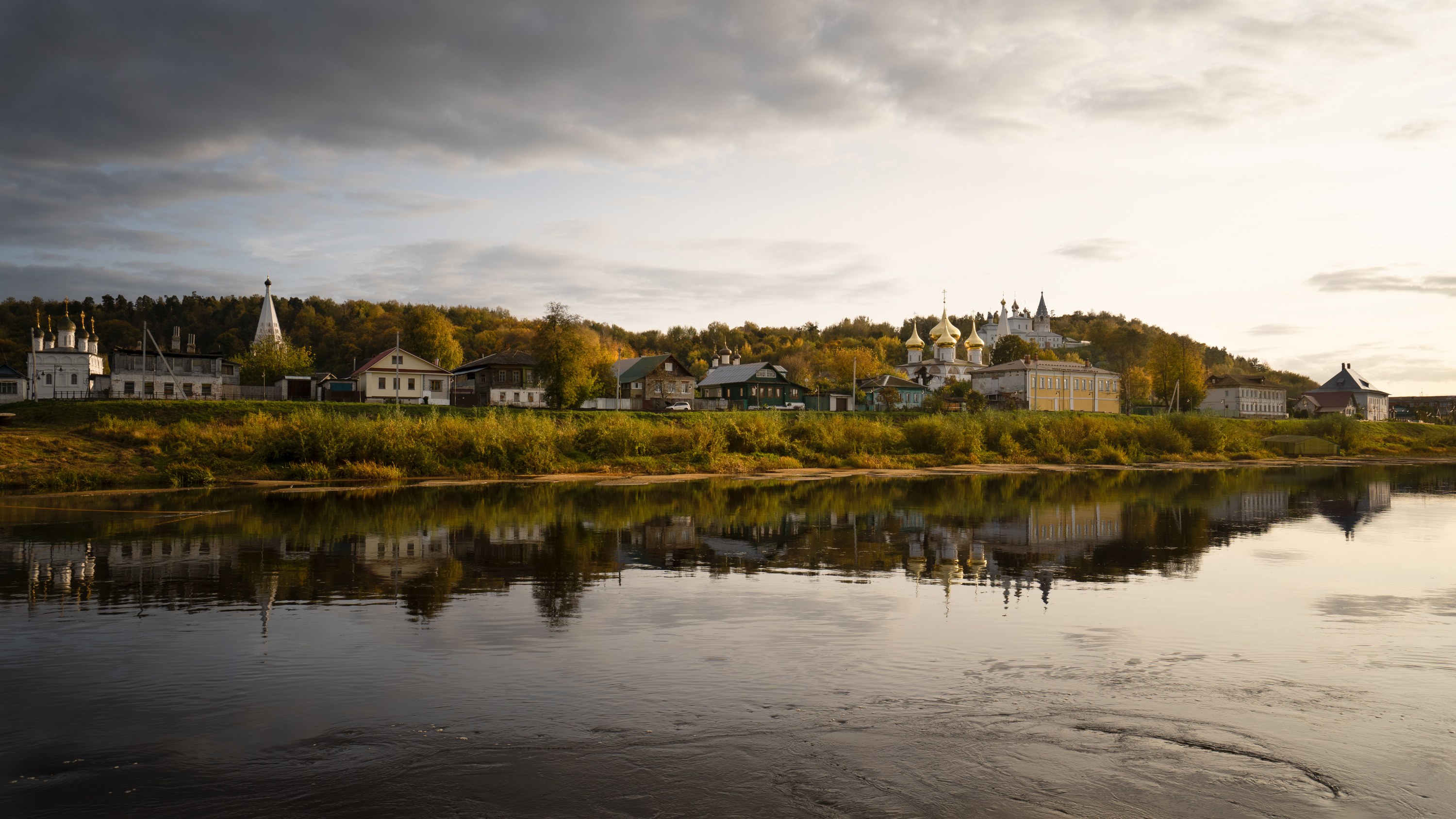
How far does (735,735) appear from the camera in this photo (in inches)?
352

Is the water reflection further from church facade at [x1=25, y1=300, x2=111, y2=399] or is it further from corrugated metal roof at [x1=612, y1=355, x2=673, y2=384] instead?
church facade at [x1=25, y1=300, x2=111, y2=399]

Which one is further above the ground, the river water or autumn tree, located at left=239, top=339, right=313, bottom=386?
autumn tree, located at left=239, top=339, right=313, bottom=386

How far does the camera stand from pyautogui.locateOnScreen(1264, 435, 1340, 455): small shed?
79.2m

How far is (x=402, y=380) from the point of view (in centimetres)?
7606

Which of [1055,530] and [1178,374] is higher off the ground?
[1178,374]

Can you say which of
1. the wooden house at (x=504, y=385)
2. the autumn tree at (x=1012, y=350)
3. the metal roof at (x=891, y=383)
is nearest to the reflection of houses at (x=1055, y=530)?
the wooden house at (x=504, y=385)

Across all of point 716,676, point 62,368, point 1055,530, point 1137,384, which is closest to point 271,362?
point 62,368

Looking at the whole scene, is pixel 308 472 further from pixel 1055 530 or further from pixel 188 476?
pixel 1055 530

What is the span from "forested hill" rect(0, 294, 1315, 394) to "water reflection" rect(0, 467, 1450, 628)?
5511cm

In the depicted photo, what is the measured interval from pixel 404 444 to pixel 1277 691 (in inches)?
1530

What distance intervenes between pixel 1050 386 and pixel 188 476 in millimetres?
86793

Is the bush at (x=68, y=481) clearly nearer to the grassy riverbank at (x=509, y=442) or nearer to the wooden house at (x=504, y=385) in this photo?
the grassy riverbank at (x=509, y=442)

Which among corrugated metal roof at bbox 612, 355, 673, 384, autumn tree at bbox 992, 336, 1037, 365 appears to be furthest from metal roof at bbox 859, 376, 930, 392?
corrugated metal roof at bbox 612, 355, 673, 384

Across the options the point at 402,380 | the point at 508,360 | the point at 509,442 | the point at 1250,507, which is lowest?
the point at 1250,507
